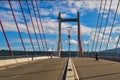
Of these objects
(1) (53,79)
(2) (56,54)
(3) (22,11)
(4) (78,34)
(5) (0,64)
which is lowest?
(2) (56,54)

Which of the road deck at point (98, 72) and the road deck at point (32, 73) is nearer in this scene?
the road deck at point (98, 72)

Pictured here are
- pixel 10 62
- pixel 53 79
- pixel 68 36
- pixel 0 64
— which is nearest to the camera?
pixel 53 79

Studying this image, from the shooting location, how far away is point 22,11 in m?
49.1

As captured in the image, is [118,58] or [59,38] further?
[59,38]

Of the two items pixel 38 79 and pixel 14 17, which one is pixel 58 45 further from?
pixel 38 79

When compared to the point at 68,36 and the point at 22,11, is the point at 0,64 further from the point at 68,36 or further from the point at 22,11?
the point at 68,36

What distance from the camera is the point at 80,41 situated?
103812 millimetres

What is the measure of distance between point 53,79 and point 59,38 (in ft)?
307

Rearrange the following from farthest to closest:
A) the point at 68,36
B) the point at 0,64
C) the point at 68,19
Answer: the point at 68,36, the point at 68,19, the point at 0,64

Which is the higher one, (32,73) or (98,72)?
(32,73)

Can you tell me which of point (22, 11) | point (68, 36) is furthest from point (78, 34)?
point (22, 11)

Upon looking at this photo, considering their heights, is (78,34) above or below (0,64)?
below

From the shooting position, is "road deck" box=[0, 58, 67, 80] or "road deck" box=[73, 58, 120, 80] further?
"road deck" box=[0, 58, 67, 80]

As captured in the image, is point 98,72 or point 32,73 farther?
point 98,72
